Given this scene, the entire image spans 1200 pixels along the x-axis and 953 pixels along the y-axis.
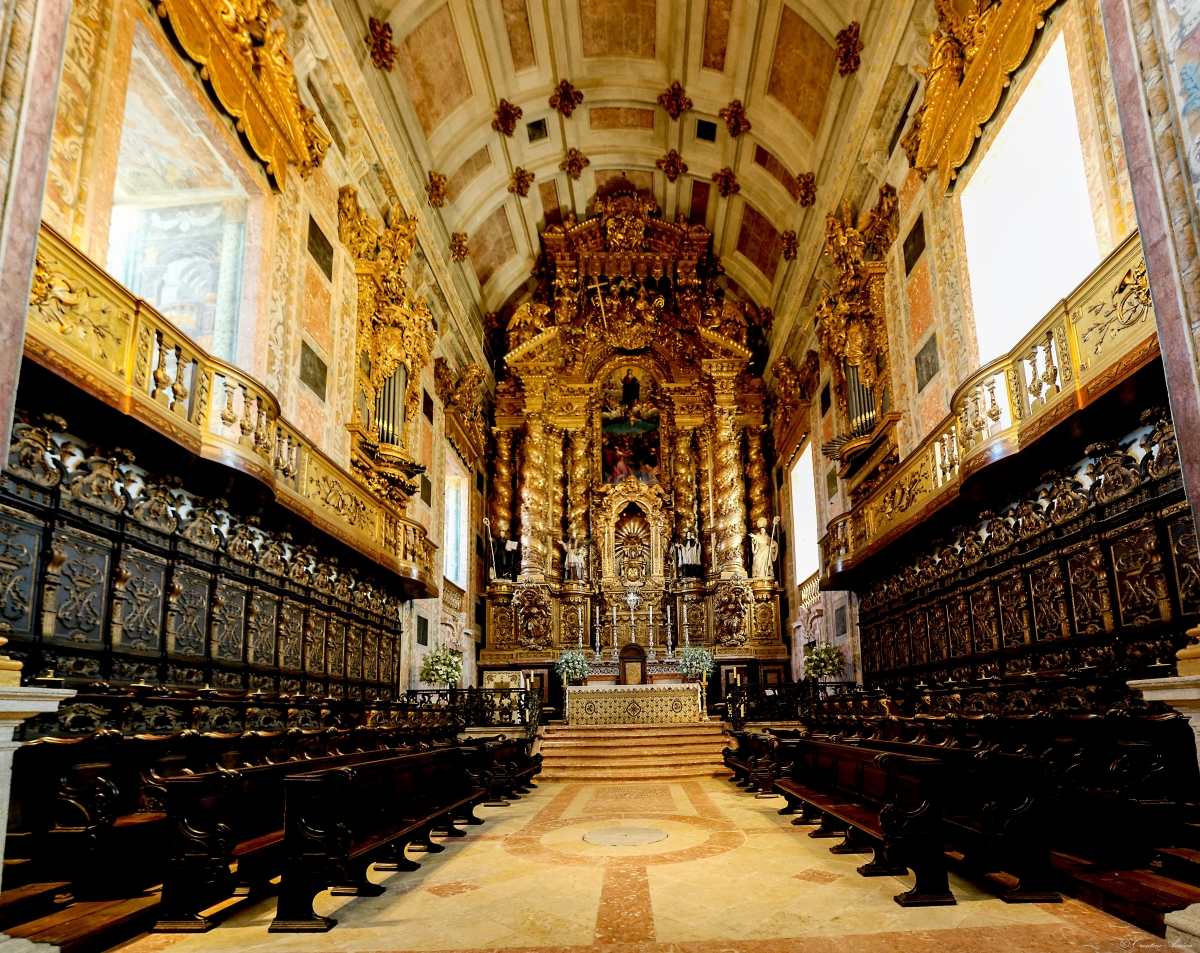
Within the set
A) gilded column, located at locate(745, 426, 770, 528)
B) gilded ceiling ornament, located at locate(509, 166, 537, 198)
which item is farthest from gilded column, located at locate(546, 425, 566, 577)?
gilded ceiling ornament, located at locate(509, 166, 537, 198)

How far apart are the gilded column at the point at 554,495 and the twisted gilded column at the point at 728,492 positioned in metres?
4.41

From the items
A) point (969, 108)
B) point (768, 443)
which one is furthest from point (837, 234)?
point (768, 443)

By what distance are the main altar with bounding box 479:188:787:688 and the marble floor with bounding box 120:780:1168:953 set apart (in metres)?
15.6

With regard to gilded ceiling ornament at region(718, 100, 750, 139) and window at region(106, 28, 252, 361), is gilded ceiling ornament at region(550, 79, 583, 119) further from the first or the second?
window at region(106, 28, 252, 361)

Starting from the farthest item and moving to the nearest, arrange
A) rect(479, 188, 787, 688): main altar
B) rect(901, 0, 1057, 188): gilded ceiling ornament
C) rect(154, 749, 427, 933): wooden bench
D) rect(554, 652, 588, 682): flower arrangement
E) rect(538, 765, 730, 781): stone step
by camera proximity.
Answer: rect(479, 188, 787, 688): main altar, rect(554, 652, 588, 682): flower arrangement, rect(538, 765, 730, 781): stone step, rect(901, 0, 1057, 188): gilded ceiling ornament, rect(154, 749, 427, 933): wooden bench

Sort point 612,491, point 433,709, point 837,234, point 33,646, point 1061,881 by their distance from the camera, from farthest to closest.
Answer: point 612,491
point 837,234
point 433,709
point 33,646
point 1061,881

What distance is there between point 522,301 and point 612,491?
6513 mm

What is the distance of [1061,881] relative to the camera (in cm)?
462

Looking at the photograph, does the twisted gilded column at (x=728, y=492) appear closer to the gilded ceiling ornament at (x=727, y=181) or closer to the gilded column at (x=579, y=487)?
the gilded column at (x=579, y=487)

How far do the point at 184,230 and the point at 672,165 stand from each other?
43.6ft

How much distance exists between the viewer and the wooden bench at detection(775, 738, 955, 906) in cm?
461

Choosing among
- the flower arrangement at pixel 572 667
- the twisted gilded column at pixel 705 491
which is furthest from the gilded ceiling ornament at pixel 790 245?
the flower arrangement at pixel 572 667

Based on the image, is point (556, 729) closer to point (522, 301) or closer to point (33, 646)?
point (33, 646)

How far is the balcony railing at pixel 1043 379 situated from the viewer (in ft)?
20.9
